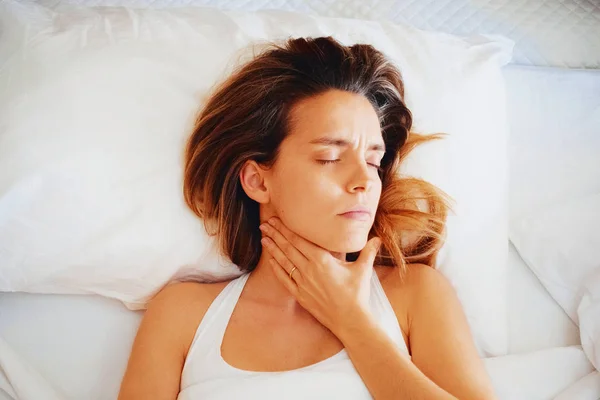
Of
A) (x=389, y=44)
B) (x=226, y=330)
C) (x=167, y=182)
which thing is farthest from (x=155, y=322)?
(x=389, y=44)

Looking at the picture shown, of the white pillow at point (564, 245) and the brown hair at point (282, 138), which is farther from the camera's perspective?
the white pillow at point (564, 245)

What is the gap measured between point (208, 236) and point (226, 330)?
0.75ft

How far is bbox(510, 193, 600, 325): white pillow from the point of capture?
1589mm

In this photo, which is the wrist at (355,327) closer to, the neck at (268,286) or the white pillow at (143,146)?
the neck at (268,286)

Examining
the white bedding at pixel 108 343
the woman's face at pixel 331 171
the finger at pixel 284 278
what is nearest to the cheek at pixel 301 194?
the woman's face at pixel 331 171

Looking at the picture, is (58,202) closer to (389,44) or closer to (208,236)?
(208,236)

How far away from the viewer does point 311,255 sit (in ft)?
4.69

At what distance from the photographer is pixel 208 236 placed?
5.05 ft

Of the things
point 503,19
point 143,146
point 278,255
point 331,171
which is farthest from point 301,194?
point 503,19

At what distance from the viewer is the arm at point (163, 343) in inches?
52.3

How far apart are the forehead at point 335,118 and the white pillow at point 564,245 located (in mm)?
516

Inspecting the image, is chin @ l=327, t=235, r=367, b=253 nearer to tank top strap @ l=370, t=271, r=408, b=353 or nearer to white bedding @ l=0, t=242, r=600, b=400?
A: tank top strap @ l=370, t=271, r=408, b=353

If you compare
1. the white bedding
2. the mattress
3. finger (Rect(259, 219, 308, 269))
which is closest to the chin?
finger (Rect(259, 219, 308, 269))

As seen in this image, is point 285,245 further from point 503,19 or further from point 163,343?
point 503,19
